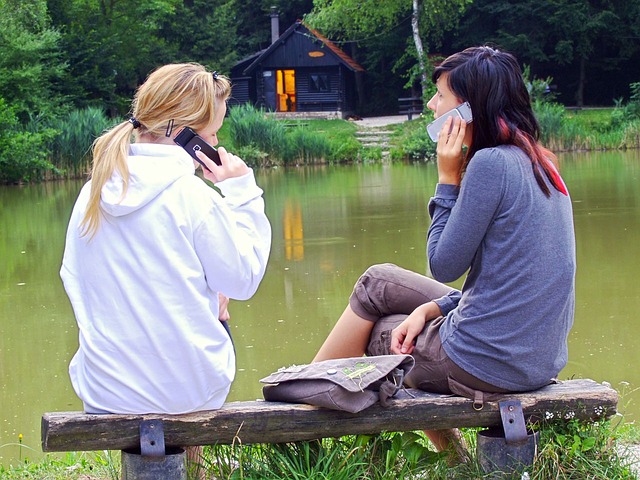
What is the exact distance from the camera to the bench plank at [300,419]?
7.84 ft

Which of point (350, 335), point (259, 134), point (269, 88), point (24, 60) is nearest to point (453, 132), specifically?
point (350, 335)

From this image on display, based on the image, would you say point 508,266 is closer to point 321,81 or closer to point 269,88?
point 321,81

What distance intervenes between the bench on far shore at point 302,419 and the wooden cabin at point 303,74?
32.5 m

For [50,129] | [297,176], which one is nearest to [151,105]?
[297,176]

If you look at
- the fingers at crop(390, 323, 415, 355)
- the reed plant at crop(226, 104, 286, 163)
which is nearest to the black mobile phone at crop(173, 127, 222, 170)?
the fingers at crop(390, 323, 415, 355)

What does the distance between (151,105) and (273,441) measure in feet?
2.94

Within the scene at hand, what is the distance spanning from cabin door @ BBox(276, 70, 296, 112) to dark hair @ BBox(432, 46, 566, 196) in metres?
34.1

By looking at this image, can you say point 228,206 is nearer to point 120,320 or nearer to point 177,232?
point 177,232

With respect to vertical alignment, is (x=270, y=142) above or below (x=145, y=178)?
below

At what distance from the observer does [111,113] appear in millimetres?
31406

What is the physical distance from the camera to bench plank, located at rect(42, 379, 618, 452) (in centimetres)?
239

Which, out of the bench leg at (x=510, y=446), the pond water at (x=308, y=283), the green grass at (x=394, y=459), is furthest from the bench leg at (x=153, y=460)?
the pond water at (x=308, y=283)

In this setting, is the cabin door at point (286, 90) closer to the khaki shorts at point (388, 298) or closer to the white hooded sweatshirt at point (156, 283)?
the khaki shorts at point (388, 298)

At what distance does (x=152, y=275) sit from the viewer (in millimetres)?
2373
